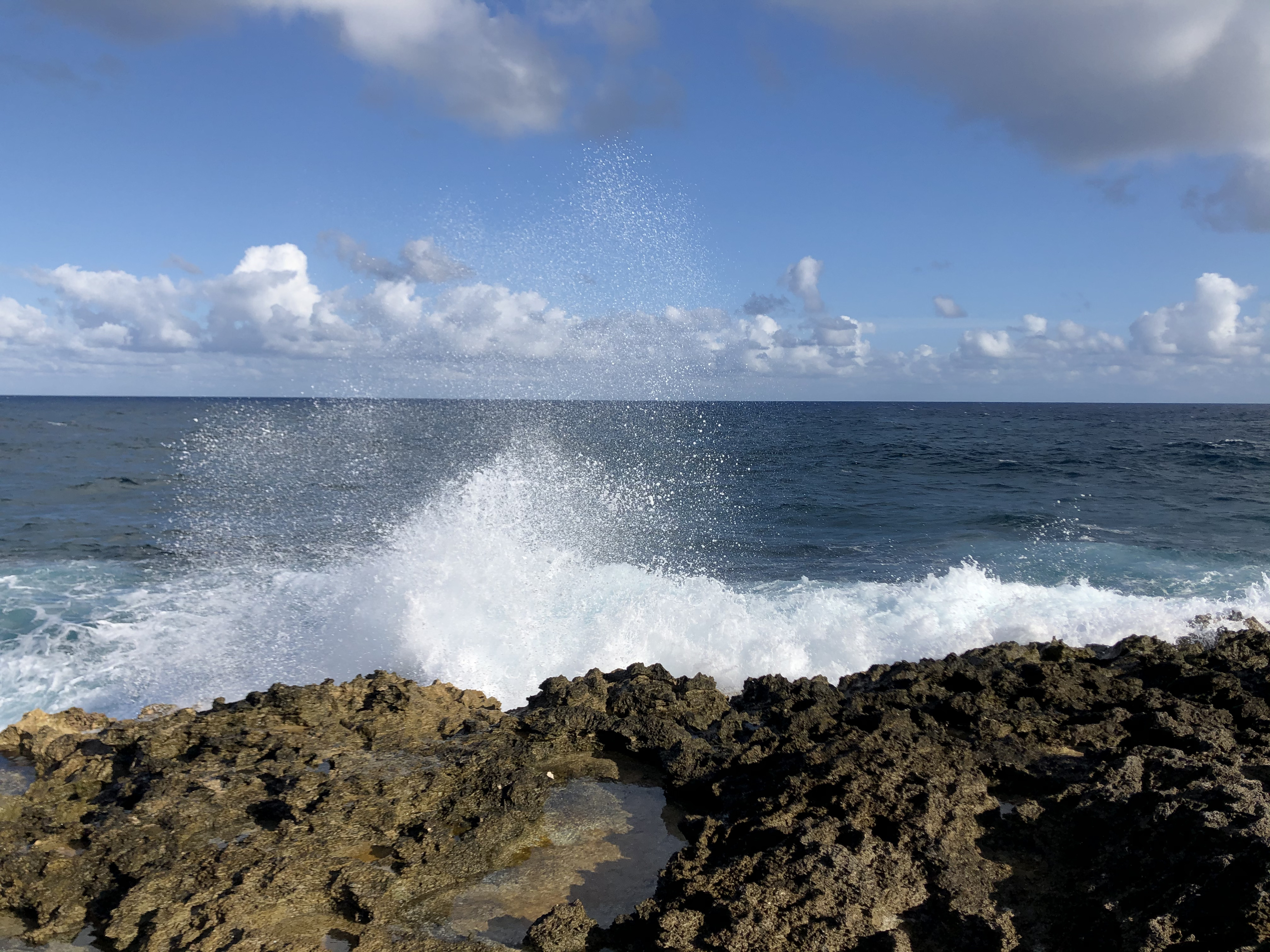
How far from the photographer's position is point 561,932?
3801 millimetres

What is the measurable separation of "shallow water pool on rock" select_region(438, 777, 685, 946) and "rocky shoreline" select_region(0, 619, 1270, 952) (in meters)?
0.06

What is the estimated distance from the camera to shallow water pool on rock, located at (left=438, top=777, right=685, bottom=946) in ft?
13.4

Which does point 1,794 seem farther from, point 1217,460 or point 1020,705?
point 1217,460

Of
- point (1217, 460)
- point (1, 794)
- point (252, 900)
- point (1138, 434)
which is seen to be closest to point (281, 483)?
point (1, 794)

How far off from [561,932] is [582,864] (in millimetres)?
749

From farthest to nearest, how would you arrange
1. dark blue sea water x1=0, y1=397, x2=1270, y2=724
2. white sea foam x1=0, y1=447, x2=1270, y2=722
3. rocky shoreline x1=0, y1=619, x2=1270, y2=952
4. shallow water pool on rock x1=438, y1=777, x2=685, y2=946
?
dark blue sea water x1=0, y1=397, x2=1270, y2=724
white sea foam x1=0, y1=447, x2=1270, y2=722
shallow water pool on rock x1=438, y1=777, x2=685, y2=946
rocky shoreline x1=0, y1=619, x2=1270, y2=952

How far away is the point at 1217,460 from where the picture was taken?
106 feet

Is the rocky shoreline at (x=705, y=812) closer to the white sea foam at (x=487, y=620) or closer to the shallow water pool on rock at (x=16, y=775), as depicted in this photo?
the shallow water pool on rock at (x=16, y=775)

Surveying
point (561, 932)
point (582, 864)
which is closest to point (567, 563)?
point (582, 864)

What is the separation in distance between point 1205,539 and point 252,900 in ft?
61.0

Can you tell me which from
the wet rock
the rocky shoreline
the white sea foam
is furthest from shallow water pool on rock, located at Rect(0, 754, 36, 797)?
the wet rock

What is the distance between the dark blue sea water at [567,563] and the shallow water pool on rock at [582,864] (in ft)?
11.3

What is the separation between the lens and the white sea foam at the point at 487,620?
8797mm

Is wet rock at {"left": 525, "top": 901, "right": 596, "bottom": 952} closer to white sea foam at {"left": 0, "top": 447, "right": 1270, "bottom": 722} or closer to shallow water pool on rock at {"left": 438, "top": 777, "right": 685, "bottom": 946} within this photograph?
shallow water pool on rock at {"left": 438, "top": 777, "right": 685, "bottom": 946}
